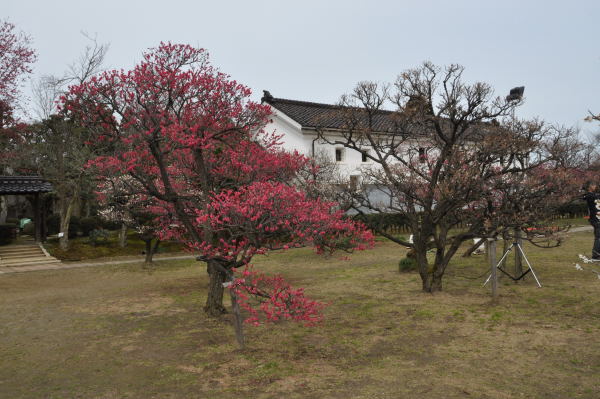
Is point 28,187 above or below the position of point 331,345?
above

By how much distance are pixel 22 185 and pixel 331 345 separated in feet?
75.1

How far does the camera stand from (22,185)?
2414 cm

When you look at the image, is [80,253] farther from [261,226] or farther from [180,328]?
[261,226]

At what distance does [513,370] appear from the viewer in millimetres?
6516

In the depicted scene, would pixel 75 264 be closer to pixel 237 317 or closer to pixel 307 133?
pixel 307 133

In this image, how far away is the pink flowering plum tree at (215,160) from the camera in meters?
7.50

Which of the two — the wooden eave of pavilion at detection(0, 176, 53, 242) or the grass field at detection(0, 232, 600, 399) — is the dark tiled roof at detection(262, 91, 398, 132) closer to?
the wooden eave of pavilion at detection(0, 176, 53, 242)

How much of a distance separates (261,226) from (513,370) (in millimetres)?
4416

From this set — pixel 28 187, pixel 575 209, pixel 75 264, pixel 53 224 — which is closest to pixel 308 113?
pixel 75 264

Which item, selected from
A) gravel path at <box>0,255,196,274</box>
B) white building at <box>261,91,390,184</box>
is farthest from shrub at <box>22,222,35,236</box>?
white building at <box>261,91,390,184</box>

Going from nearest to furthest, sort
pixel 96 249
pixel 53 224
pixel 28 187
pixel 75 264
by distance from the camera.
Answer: pixel 75 264 → pixel 96 249 → pixel 28 187 → pixel 53 224

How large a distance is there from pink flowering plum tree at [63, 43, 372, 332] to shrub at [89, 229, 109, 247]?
15701mm

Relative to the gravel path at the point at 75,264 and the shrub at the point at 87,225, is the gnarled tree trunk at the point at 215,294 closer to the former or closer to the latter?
the gravel path at the point at 75,264

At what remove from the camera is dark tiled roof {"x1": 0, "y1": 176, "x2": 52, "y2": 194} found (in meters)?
23.5
